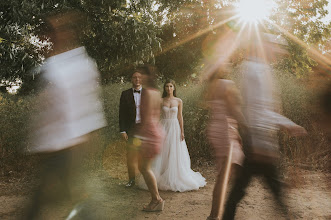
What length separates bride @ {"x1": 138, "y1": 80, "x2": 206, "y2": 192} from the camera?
16.4 feet

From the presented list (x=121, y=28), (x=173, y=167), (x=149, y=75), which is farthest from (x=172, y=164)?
(x=121, y=28)

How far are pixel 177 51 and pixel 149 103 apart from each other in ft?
59.4

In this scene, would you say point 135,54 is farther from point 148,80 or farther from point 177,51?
point 177,51

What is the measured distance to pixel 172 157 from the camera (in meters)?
5.13

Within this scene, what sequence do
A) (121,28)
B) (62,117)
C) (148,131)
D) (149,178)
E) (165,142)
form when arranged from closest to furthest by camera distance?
(62,117) → (148,131) → (149,178) → (165,142) → (121,28)

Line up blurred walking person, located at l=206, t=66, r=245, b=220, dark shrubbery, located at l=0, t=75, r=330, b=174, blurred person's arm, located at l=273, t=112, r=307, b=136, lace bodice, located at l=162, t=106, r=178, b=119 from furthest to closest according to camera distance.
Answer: dark shrubbery, located at l=0, t=75, r=330, b=174 → lace bodice, located at l=162, t=106, r=178, b=119 → blurred walking person, located at l=206, t=66, r=245, b=220 → blurred person's arm, located at l=273, t=112, r=307, b=136

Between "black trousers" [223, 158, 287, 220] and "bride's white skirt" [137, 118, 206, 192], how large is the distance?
2.14 metres

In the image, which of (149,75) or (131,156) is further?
(131,156)

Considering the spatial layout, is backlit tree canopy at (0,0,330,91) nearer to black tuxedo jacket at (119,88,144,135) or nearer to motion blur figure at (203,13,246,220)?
black tuxedo jacket at (119,88,144,135)

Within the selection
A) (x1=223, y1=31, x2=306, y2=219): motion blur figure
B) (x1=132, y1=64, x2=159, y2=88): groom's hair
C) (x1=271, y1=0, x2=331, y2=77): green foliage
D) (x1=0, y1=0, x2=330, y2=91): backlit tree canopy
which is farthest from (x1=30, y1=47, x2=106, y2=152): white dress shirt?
(x1=271, y1=0, x2=331, y2=77): green foliage

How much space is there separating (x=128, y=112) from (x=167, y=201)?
5.46 ft

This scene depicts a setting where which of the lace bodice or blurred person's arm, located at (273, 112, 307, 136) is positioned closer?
blurred person's arm, located at (273, 112, 307, 136)

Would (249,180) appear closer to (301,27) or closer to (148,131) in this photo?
(148,131)

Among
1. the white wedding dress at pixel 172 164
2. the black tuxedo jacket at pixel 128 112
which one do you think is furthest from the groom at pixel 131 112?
the white wedding dress at pixel 172 164
